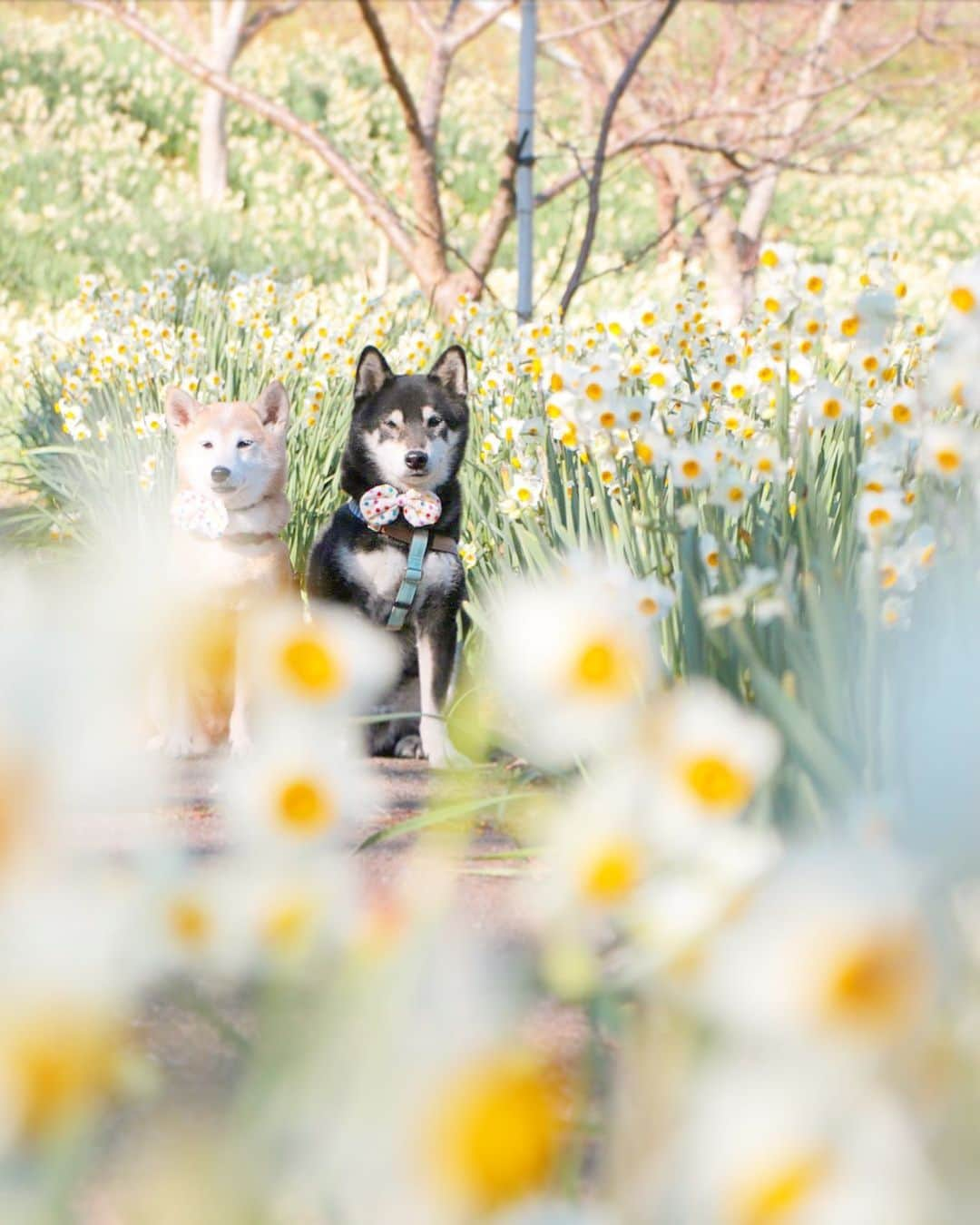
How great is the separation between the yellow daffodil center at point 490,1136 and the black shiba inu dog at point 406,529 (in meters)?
2.67

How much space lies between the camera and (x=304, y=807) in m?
0.88

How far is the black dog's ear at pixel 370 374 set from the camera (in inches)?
146

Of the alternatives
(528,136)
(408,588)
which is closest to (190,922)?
(408,588)

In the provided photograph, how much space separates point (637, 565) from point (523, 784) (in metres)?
0.51

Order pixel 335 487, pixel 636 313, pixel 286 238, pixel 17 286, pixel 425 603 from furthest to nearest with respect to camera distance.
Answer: pixel 286 238 < pixel 17 286 < pixel 335 487 < pixel 425 603 < pixel 636 313

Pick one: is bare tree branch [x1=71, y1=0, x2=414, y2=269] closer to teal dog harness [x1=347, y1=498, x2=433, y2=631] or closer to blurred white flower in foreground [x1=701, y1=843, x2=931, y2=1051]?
teal dog harness [x1=347, y1=498, x2=433, y2=631]

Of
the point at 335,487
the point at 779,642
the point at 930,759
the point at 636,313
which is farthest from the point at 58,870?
the point at 335,487

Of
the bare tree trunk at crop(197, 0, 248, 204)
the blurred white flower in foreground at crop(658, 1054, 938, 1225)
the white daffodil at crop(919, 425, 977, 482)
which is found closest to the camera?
the blurred white flower in foreground at crop(658, 1054, 938, 1225)

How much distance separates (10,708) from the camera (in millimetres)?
753

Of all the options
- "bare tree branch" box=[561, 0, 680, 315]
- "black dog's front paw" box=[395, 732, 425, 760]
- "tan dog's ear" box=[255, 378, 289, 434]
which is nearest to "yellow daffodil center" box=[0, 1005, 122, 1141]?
"black dog's front paw" box=[395, 732, 425, 760]

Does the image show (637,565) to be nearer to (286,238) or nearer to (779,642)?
(779,642)

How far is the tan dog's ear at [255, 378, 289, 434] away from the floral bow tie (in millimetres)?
359

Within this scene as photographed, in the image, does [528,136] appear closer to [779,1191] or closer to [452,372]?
[452,372]

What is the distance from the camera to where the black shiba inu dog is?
11.3ft
